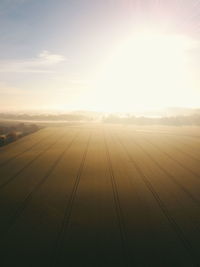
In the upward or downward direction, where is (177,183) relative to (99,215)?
upward

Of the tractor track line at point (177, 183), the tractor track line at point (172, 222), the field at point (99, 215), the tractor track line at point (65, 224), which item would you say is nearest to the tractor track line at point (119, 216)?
the field at point (99, 215)

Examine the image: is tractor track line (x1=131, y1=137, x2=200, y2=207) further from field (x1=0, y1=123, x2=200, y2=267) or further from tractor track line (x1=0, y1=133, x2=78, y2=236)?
tractor track line (x1=0, y1=133, x2=78, y2=236)

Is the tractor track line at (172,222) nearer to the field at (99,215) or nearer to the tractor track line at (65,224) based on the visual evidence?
the field at (99,215)

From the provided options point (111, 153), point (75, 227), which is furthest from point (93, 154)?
point (75, 227)

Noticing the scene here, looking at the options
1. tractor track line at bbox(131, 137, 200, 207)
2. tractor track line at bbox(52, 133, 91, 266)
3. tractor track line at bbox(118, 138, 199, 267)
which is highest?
tractor track line at bbox(131, 137, 200, 207)

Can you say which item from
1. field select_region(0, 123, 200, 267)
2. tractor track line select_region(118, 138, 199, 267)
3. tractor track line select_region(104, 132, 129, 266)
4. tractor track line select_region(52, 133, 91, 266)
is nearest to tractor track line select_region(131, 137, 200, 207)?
field select_region(0, 123, 200, 267)

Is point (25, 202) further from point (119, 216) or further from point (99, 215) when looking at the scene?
point (119, 216)

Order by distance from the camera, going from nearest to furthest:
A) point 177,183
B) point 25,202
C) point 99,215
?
point 99,215, point 25,202, point 177,183

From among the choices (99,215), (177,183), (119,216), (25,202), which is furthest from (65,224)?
(177,183)
